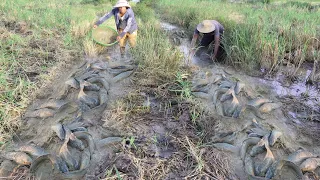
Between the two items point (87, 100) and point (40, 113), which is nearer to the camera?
point (40, 113)

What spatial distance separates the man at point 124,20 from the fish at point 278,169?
10.9 feet

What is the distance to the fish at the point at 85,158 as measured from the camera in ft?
8.60

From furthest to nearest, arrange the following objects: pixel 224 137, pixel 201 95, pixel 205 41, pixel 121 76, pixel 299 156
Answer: pixel 205 41 → pixel 121 76 → pixel 201 95 → pixel 224 137 → pixel 299 156

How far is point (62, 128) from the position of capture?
3.03 m

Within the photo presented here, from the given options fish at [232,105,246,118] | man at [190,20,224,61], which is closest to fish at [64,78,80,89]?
man at [190,20,224,61]

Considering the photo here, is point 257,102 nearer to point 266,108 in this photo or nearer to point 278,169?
point 266,108

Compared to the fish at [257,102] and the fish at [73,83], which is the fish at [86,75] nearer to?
the fish at [73,83]

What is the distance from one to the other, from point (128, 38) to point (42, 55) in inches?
66.1

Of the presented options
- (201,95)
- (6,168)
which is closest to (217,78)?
(201,95)

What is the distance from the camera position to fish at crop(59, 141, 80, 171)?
2.60 metres

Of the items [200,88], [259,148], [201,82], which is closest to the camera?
[259,148]

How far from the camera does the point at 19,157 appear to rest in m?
2.60

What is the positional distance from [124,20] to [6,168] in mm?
3307

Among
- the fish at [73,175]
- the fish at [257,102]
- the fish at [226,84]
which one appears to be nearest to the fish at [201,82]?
the fish at [226,84]
